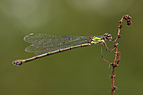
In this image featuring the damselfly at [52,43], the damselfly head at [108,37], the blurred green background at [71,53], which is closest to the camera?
the damselfly head at [108,37]

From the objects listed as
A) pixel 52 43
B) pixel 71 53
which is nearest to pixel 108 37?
pixel 52 43

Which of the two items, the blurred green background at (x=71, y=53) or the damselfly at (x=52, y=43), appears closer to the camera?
the damselfly at (x=52, y=43)

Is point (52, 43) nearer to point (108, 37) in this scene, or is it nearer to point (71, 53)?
point (108, 37)

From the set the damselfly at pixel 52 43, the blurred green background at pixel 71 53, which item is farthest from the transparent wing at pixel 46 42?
the blurred green background at pixel 71 53

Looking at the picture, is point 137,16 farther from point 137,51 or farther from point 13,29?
point 13,29

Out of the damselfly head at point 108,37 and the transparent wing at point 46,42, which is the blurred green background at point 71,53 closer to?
the transparent wing at point 46,42
